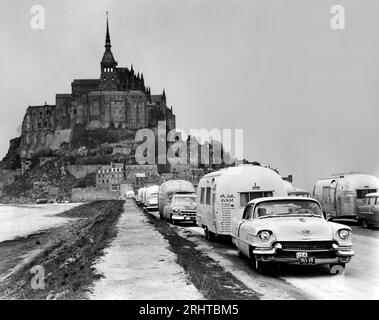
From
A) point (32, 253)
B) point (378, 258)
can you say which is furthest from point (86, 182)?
point (378, 258)

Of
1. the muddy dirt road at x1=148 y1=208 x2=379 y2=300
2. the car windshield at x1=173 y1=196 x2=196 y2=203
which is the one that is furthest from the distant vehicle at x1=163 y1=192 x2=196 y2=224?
the muddy dirt road at x1=148 y1=208 x2=379 y2=300

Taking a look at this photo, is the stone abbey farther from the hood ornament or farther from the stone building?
the hood ornament

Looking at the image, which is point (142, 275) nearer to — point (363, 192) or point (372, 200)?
point (372, 200)

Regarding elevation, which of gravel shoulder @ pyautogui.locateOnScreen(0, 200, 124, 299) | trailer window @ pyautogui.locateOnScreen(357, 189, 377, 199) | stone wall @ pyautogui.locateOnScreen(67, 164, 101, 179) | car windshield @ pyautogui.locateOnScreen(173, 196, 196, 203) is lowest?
gravel shoulder @ pyautogui.locateOnScreen(0, 200, 124, 299)

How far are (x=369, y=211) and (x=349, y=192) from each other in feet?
6.91

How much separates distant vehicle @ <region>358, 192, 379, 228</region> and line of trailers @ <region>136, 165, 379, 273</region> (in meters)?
0.58

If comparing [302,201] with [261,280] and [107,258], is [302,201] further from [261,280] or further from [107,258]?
[107,258]

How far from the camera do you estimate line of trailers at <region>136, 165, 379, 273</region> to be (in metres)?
12.0

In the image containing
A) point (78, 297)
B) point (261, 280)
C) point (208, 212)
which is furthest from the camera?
point (208, 212)

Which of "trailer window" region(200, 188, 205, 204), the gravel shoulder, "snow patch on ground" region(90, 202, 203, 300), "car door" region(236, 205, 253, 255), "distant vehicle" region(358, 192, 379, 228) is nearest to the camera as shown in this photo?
"snow patch on ground" region(90, 202, 203, 300)

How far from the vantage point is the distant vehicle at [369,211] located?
87.3 feet

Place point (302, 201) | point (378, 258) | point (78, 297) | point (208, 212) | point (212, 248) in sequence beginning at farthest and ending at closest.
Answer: point (208, 212)
point (212, 248)
point (378, 258)
point (302, 201)
point (78, 297)
